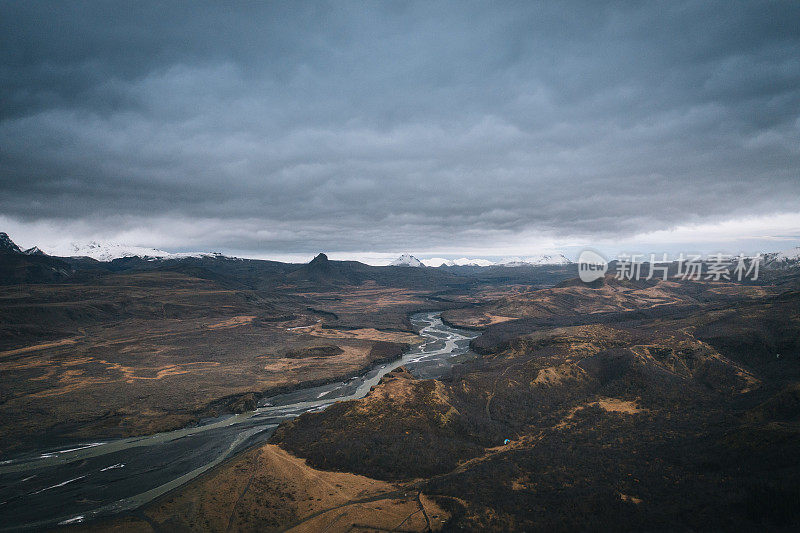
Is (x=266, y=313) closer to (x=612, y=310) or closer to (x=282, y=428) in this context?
(x=282, y=428)

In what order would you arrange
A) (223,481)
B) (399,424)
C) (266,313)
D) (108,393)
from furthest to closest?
(266,313) → (108,393) → (399,424) → (223,481)

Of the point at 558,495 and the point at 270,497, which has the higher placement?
the point at 558,495

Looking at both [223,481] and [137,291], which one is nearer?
[223,481]

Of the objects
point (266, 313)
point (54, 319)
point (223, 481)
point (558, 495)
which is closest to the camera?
point (558, 495)

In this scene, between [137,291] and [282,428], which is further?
[137,291]

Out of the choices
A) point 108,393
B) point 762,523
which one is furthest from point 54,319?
point 762,523

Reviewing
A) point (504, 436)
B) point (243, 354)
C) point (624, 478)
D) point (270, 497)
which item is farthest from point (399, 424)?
point (243, 354)

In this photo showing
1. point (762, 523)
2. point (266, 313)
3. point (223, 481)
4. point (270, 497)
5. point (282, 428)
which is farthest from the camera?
point (266, 313)

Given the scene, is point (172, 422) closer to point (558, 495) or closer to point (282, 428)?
point (282, 428)

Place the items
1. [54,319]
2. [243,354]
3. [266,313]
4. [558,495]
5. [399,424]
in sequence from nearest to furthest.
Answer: [558,495], [399,424], [243,354], [54,319], [266,313]
